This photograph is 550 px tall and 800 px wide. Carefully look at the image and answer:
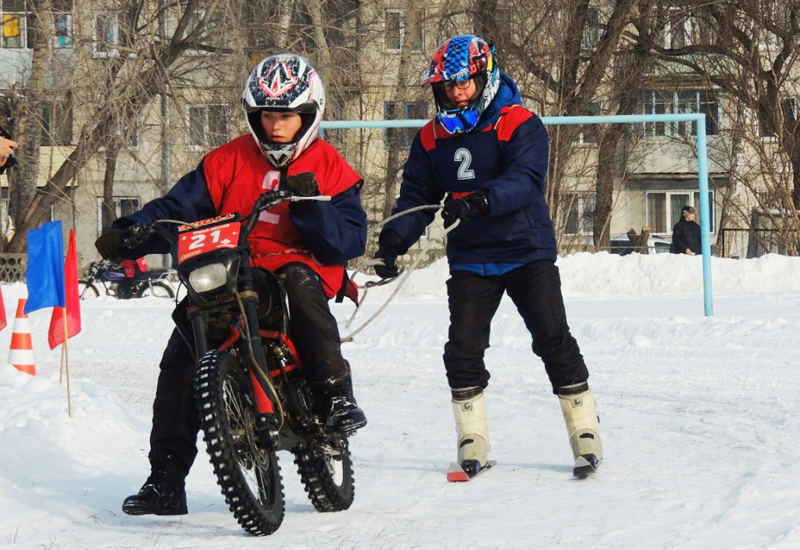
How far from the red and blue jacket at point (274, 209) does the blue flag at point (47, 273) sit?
3402mm

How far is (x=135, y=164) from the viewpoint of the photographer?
23984 millimetres

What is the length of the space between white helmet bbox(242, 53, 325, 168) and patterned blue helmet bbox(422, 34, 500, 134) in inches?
37.1

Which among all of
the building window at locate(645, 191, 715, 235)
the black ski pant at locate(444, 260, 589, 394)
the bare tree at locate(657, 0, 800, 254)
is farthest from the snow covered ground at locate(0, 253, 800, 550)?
the building window at locate(645, 191, 715, 235)

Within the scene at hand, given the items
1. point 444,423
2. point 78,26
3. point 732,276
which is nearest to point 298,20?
point 78,26

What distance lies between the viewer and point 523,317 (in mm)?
5637

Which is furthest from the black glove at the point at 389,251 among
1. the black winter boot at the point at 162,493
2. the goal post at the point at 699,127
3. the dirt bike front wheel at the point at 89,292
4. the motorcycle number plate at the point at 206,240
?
the dirt bike front wheel at the point at 89,292

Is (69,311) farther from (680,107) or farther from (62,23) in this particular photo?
(680,107)

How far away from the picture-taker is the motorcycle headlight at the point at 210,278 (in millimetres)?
4141

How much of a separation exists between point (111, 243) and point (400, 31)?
2182 centimetres

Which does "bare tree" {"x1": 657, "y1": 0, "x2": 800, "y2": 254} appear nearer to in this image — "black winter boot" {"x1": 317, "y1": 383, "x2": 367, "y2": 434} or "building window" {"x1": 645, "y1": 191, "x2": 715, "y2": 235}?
"building window" {"x1": 645, "y1": 191, "x2": 715, "y2": 235}

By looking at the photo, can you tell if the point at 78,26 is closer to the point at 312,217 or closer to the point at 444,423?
the point at 444,423

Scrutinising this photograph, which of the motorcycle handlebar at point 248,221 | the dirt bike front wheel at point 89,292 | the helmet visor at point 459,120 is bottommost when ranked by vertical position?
the dirt bike front wheel at point 89,292

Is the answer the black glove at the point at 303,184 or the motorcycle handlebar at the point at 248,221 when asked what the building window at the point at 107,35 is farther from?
the black glove at the point at 303,184

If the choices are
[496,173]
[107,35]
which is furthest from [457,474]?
[107,35]
